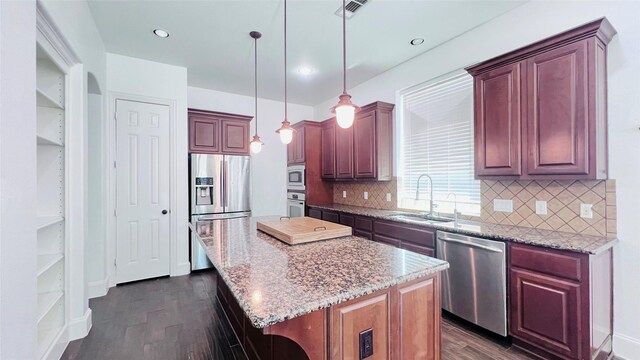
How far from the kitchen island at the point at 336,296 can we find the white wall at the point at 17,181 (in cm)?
83

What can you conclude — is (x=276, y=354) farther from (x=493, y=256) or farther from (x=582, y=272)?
(x=582, y=272)

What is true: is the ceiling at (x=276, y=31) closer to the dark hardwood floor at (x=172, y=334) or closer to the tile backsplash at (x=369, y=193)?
the tile backsplash at (x=369, y=193)

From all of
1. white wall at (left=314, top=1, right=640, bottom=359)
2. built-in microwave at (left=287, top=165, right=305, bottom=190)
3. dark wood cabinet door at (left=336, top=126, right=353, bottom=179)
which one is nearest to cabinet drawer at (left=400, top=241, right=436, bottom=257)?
white wall at (left=314, top=1, right=640, bottom=359)

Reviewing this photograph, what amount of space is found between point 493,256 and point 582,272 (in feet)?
1.76

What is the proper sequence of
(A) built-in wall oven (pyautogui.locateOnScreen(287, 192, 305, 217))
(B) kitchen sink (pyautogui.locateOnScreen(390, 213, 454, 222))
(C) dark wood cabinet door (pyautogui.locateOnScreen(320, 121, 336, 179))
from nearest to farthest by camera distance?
(B) kitchen sink (pyautogui.locateOnScreen(390, 213, 454, 222)) → (C) dark wood cabinet door (pyautogui.locateOnScreen(320, 121, 336, 179)) → (A) built-in wall oven (pyautogui.locateOnScreen(287, 192, 305, 217))

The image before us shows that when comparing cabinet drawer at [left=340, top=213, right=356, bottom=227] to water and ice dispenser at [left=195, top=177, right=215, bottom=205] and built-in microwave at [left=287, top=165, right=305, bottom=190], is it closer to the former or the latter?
built-in microwave at [left=287, top=165, right=305, bottom=190]

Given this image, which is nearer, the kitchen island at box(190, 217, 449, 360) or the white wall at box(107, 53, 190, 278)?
the kitchen island at box(190, 217, 449, 360)

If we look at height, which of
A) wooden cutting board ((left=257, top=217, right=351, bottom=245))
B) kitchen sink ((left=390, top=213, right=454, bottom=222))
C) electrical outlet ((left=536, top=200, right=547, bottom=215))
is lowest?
kitchen sink ((left=390, top=213, right=454, bottom=222))

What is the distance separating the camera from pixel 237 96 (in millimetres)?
5051

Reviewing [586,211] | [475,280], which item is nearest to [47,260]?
[475,280]

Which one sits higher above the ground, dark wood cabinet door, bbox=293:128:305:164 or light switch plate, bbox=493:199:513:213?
dark wood cabinet door, bbox=293:128:305:164

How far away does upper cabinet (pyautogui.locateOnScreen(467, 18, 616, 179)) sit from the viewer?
1.94 m

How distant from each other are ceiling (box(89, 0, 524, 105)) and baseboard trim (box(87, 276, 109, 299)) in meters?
2.80

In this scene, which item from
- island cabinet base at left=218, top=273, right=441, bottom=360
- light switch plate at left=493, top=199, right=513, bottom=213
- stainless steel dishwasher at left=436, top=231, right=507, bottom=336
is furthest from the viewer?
light switch plate at left=493, top=199, right=513, bottom=213
